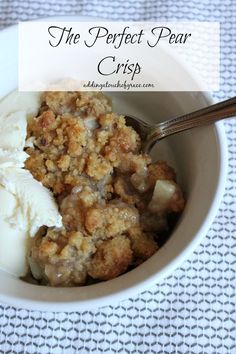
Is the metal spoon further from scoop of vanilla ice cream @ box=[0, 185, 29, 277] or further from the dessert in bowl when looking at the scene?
scoop of vanilla ice cream @ box=[0, 185, 29, 277]

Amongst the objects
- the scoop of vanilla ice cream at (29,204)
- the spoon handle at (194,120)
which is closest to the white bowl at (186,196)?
the spoon handle at (194,120)

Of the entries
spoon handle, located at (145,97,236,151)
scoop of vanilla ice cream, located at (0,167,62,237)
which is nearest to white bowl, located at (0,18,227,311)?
spoon handle, located at (145,97,236,151)

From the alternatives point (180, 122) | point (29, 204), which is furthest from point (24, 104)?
point (180, 122)

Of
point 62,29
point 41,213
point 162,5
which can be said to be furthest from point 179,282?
point 162,5

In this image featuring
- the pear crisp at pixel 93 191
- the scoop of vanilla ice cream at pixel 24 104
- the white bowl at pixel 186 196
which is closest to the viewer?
the white bowl at pixel 186 196

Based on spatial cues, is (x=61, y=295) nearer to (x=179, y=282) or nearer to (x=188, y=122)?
(x=179, y=282)

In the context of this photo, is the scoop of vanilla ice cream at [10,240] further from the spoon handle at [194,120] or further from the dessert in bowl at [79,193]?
the spoon handle at [194,120]
